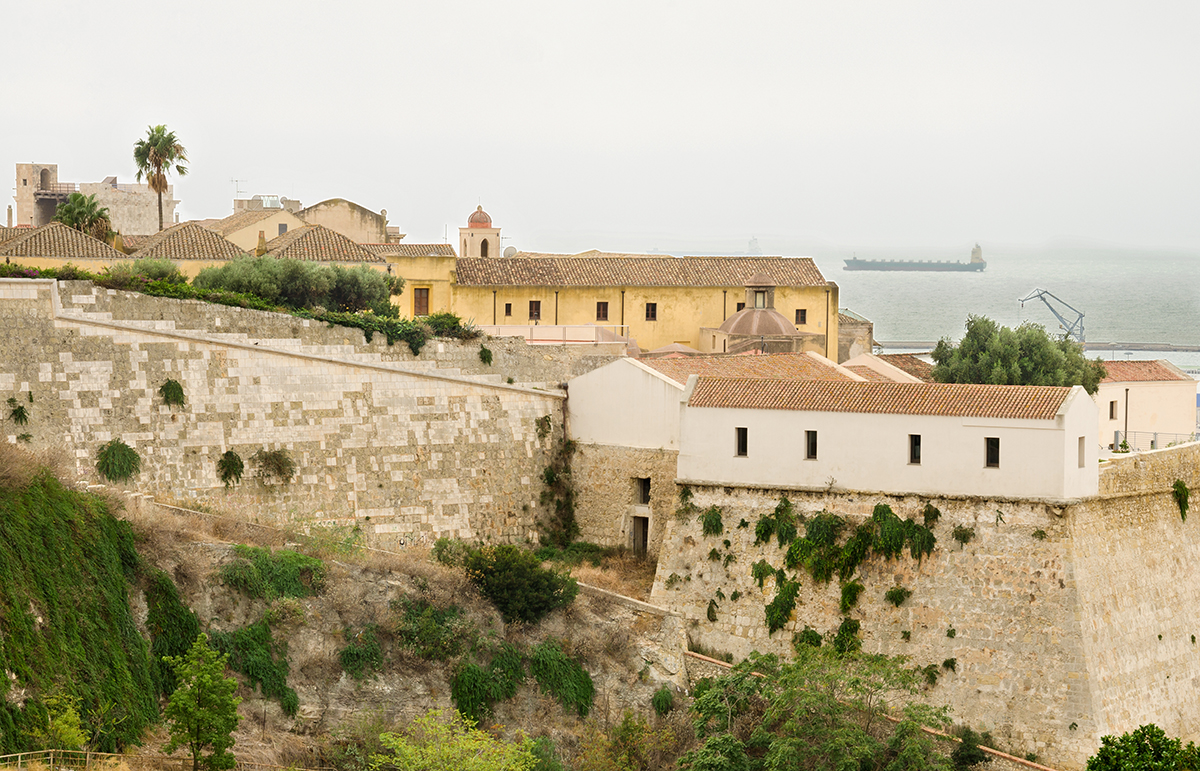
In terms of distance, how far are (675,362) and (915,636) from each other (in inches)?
394

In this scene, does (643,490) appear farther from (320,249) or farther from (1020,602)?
(320,249)

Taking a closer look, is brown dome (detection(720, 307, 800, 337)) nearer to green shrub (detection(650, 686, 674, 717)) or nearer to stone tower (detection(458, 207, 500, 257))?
stone tower (detection(458, 207, 500, 257))

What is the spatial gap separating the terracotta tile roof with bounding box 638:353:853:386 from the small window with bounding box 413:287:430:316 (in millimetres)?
11538

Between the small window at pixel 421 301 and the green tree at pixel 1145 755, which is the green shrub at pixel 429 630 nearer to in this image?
the green tree at pixel 1145 755

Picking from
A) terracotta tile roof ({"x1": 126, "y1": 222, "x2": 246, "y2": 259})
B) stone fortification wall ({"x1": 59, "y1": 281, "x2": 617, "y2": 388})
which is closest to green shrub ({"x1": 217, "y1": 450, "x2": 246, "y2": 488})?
stone fortification wall ({"x1": 59, "y1": 281, "x2": 617, "y2": 388})

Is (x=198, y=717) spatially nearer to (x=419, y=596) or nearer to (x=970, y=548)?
(x=419, y=596)

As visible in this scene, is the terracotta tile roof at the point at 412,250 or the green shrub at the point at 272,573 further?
the terracotta tile roof at the point at 412,250

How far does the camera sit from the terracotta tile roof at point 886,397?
2941 cm

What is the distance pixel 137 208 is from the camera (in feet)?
244

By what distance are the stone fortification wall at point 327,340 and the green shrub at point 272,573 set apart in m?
5.40

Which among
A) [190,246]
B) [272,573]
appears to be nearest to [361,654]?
[272,573]

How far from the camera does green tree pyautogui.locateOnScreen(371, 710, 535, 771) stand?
23.8 m

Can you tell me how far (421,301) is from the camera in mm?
46031

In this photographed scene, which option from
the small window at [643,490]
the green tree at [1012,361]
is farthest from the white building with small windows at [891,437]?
the green tree at [1012,361]
